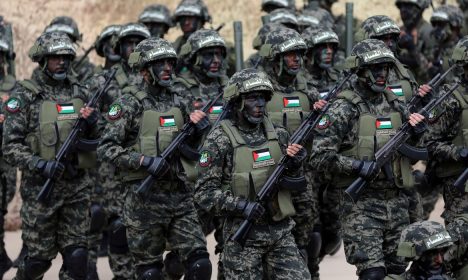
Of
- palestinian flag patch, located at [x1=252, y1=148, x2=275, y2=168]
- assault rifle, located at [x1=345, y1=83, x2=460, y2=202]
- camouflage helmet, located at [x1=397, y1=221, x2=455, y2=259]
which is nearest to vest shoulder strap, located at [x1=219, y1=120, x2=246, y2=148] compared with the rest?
palestinian flag patch, located at [x1=252, y1=148, x2=275, y2=168]

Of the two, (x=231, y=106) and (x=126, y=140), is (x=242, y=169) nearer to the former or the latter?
(x=231, y=106)

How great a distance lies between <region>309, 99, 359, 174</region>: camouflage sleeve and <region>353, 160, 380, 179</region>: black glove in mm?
108

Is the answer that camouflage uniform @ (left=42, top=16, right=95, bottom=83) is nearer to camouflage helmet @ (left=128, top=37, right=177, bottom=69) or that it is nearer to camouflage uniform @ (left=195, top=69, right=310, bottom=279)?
camouflage helmet @ (left=128, top=37, right=177, bottom=69)

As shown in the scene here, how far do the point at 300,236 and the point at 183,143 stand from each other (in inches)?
63.4

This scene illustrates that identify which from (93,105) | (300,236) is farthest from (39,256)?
(300,236)

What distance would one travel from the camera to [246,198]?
11.4 metres

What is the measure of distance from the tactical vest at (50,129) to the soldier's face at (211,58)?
1.69 m

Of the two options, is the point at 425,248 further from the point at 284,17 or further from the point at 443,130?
the point at 284,17

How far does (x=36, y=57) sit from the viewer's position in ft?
44.9

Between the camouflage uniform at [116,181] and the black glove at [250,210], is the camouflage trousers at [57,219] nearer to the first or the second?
the camouflage uniform at [116,181]

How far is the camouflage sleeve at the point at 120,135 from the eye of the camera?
41.3 ft

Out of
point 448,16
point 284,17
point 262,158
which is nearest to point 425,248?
point 262,158

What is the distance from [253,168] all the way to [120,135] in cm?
166

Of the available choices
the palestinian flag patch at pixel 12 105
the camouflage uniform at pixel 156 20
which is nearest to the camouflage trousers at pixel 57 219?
the palestinian flag patch at pixel 12 105
